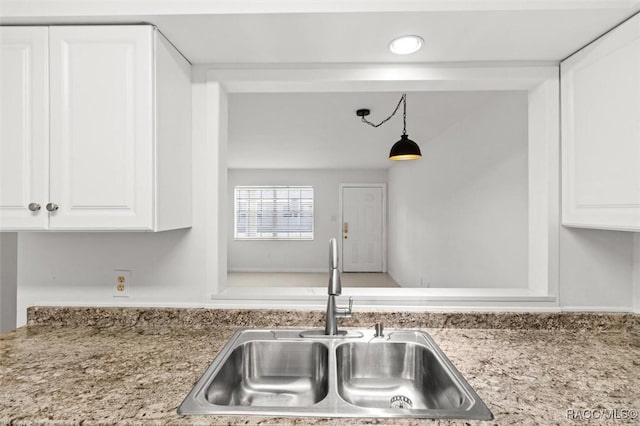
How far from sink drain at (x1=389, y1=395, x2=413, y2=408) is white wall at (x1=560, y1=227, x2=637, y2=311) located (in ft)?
2.85

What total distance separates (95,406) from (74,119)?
0.97m

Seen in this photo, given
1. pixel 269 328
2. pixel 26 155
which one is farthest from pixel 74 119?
pixel 269 328

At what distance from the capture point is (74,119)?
1.26 m

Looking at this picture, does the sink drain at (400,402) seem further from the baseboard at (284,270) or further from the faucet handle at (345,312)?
the baseboard at (284,270)

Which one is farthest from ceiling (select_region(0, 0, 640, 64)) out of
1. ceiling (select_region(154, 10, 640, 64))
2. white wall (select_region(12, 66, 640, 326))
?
A: white wall (select_region(12, 66, 640, 326))

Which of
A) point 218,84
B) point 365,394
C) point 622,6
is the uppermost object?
point 622,6

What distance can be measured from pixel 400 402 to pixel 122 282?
1313 mm

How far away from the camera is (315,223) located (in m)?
8.29

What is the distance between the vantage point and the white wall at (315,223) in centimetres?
820

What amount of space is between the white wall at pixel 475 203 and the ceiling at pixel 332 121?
0.19 m

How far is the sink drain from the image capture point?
1.28 metres

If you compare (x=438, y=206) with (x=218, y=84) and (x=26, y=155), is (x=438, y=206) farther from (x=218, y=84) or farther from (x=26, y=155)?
(x=26, y=155)

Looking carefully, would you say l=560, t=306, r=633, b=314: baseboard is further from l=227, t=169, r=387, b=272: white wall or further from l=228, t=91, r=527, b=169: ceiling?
l=227, t=169, r=387, b=272: white wall

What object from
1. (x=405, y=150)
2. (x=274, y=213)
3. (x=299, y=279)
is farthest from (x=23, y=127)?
(x=274, y=213)
